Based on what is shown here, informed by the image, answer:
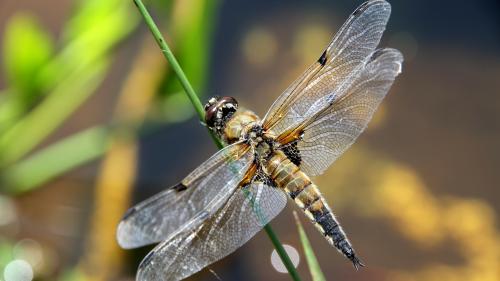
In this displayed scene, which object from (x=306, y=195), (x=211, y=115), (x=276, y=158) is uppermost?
(x=211, y=115)

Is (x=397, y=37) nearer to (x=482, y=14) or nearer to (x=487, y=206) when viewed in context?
(x=482, y=14)

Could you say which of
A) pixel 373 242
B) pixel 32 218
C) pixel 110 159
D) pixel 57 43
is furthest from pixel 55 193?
pixel 373 242

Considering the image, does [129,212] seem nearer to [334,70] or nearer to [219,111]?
[219,111]

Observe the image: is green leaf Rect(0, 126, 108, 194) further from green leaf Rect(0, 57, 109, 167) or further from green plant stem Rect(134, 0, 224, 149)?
green plant stem Rect(134, 0, 224, 149)

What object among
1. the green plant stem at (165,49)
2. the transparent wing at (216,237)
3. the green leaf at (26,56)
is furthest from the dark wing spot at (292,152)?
the green leaf at (26,56)

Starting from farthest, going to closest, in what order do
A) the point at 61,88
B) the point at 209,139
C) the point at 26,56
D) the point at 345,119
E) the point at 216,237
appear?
the point at 209,139, the point at 61,88, the point at 26,56, the point at 345,119, the point at 216,237

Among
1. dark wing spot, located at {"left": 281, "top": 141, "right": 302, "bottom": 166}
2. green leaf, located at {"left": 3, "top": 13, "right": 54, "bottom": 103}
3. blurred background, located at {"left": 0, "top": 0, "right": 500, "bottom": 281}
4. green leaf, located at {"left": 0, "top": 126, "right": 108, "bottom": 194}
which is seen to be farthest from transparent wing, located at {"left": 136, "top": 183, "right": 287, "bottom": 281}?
green leaf, located at {"left": 0, "top": 126, "right": 108, "bottom": 194}

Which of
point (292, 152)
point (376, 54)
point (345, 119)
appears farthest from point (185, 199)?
point (376, 54)

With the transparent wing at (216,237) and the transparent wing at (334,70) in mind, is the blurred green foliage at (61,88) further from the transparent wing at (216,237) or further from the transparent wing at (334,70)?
the transparent wing at (216,237)
